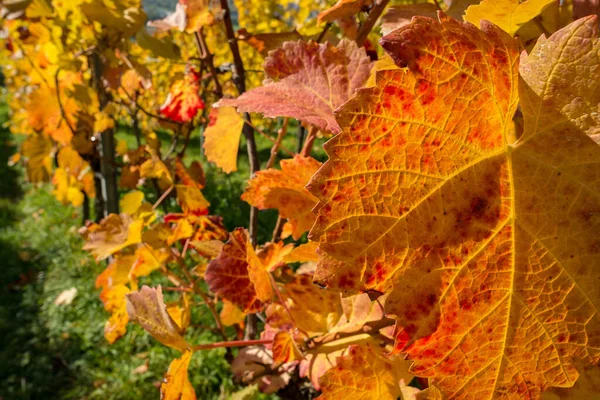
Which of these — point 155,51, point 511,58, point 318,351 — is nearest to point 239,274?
point 318,351

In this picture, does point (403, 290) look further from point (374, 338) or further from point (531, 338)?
point (374, 338)

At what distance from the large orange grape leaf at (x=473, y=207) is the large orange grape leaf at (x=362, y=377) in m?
0.30

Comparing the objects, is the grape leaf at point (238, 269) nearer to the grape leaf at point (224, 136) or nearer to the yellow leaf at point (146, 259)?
the grape leaf at point (224, 136)

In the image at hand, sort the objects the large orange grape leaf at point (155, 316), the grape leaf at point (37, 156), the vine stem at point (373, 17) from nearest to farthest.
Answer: the large orange grape leaf at point (155, 316) → the vine stem at point (373, 17) → the grape leaf at point (37, 156)

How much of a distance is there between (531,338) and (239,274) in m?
0.62

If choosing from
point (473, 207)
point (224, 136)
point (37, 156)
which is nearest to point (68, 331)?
point (37, 156)

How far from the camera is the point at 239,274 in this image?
100 cm

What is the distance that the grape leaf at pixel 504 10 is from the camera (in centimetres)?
53

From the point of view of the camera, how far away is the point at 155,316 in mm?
836

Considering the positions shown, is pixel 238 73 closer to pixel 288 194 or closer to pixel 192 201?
pixel 192 201

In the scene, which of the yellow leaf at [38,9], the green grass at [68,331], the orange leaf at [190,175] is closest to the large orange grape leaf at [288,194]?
the orange leaf at [190,175]

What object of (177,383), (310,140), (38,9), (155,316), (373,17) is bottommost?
(177,383)

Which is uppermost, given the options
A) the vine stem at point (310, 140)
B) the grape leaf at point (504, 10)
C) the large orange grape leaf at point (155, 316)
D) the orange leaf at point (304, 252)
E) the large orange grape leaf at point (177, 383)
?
the grape leaf at point (504, 10)

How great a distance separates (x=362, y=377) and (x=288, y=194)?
0.31 metres
